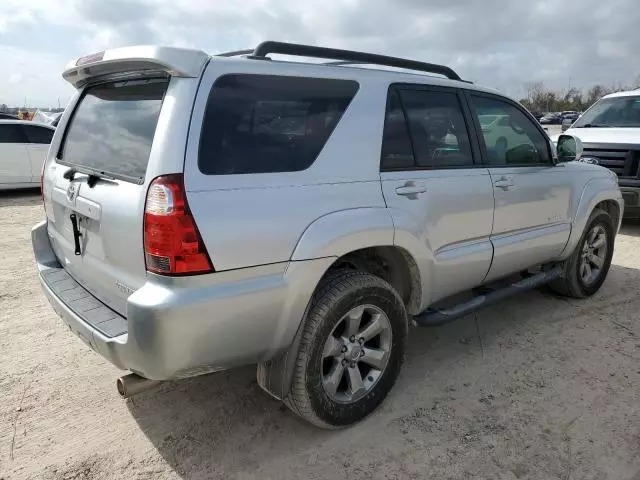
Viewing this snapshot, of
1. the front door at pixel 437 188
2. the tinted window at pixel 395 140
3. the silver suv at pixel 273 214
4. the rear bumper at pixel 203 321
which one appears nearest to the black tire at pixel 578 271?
the silver suv at pixel 273 214

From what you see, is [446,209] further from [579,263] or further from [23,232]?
[23,232]

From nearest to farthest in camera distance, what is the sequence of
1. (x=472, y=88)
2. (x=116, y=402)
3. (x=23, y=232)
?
1. (x=116, y=402)
2. (x=472, y=88)
3. (x=23, y=232)

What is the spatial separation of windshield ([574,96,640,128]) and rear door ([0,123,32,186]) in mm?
10530

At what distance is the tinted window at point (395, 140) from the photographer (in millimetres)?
2908

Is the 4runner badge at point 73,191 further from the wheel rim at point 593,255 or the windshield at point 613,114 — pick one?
the windshield at point 613,114

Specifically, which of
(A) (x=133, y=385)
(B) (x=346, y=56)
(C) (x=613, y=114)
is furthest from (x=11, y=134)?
(C) (x=613, y=114)

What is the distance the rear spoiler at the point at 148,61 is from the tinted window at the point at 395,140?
42.4 inches

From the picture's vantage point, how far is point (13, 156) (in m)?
10.6

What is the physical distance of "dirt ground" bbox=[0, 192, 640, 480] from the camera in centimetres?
260

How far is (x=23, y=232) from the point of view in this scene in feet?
24.6

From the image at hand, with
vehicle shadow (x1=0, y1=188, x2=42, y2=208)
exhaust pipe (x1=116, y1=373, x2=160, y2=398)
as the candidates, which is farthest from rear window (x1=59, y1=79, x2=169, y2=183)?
vehicle shadow (x1=0, y1=188, x2=42, y2=208)

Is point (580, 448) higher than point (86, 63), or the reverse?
point (86, 63)

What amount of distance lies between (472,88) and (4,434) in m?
3.55

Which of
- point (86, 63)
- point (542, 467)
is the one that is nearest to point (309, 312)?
point (542, 467)
